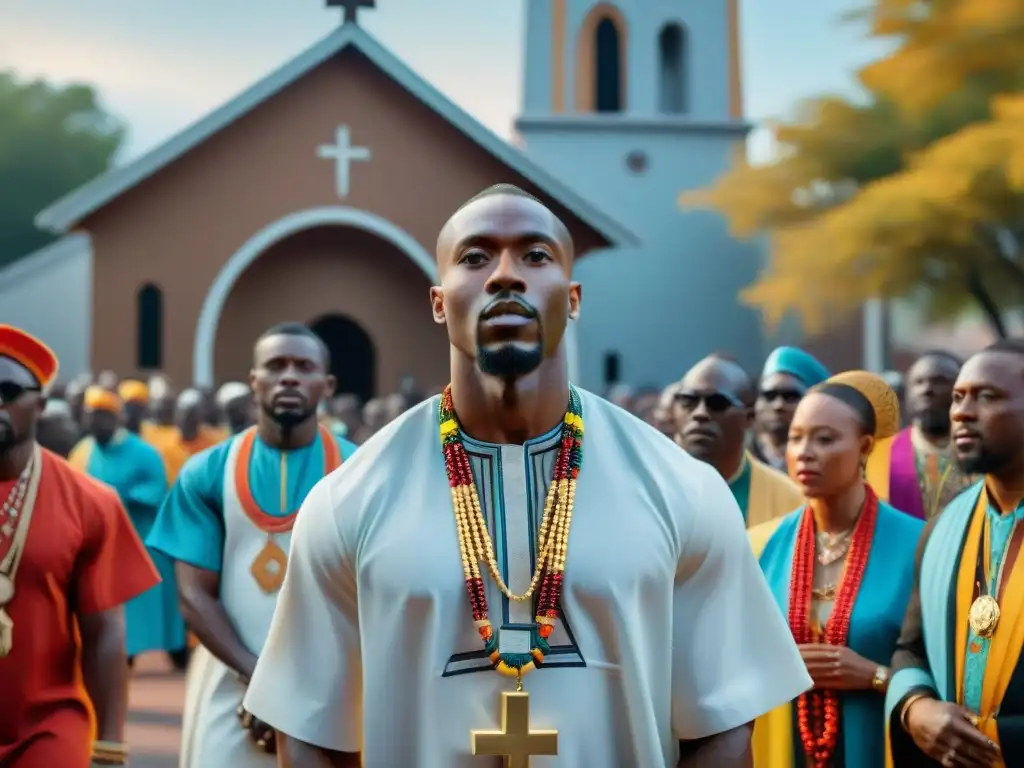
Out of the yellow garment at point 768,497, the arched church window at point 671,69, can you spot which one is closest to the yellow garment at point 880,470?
the yellow garment at point 768,497

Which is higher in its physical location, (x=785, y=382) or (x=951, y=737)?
(x=785, y=382)

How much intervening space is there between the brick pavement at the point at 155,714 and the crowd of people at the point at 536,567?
387cm

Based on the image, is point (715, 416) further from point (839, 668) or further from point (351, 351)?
point (351, 351)

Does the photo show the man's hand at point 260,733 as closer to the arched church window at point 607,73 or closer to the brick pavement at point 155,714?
the brick pavement at point 155,714

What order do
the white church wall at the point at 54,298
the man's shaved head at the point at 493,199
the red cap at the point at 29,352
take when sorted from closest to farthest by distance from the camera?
the man's shaved head at the point at 493,199, the red cap at the point at 29,352, the white church wall at the point at 54,298

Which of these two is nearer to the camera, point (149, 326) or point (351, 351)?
point (149, 326)

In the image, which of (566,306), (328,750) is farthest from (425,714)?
(566,306)

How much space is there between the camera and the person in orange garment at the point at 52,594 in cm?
516

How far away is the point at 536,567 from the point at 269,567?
3217 mm

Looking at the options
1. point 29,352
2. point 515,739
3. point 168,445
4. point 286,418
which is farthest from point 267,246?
point 515,739

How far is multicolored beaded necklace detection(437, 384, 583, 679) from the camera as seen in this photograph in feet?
10.6

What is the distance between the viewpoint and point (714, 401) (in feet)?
22.3

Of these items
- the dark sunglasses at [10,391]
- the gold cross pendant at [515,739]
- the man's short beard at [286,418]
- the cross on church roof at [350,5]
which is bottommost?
the gold cross pendant at [515,739]

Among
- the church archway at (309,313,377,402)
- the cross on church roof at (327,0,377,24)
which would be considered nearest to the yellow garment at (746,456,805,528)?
the cross on church roof at (327,0,377,24)
